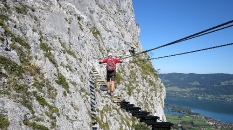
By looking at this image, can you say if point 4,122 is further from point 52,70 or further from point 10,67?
point 52,70

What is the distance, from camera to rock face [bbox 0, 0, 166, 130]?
1267 cm

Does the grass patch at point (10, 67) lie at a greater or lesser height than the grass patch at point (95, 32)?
lesser

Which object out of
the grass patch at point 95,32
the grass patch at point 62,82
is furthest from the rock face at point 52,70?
the grass patch at point 95,32

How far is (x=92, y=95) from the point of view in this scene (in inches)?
903

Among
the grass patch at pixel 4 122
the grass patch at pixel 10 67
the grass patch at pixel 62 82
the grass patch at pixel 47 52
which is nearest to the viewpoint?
the grass patch at pixel 4 122

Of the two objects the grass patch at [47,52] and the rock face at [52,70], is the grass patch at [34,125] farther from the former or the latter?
the grass patch at [47,52]

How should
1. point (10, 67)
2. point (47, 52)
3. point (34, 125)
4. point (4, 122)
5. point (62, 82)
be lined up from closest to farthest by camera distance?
point (4, 122) < point (34, 125) < point (10, 67) < point (62, 82) < point (47, 52)

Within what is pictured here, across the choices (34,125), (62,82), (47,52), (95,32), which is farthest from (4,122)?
(95,32)

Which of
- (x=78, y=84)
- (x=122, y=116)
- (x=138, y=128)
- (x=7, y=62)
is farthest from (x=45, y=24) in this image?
(x=138, y=128)

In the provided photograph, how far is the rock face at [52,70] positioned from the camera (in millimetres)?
12672

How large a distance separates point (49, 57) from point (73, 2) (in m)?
18.7

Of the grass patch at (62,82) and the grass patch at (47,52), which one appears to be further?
the grass patch at (47,52)

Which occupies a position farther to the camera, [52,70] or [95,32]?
[95,32]

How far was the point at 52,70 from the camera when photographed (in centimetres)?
1805
